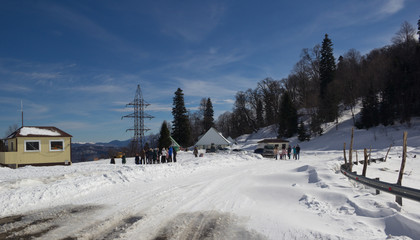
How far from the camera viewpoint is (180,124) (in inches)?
2483

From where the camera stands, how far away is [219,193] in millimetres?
9367

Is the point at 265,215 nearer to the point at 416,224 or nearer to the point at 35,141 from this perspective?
the point at 416,224

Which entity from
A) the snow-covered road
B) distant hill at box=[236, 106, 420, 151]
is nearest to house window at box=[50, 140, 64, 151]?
the snow-covered road

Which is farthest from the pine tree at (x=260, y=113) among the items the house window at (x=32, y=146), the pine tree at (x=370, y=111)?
the house window at (x=32, y=146)

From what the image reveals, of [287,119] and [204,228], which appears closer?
[204,228]

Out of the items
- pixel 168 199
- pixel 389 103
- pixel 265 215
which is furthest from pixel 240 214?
pixel 389 103

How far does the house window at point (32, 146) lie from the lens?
2412 cm

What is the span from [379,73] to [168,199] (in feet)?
178

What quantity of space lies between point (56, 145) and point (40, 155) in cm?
157

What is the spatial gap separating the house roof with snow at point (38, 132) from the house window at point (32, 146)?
64 centimetres

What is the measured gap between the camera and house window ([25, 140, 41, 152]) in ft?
79.2

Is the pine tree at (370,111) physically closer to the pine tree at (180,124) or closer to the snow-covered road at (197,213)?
the pine tree at (180,124)

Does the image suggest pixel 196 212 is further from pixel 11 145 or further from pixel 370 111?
pixel 370 111

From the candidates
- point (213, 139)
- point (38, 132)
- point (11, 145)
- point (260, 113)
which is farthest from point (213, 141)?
point (11, 145)
